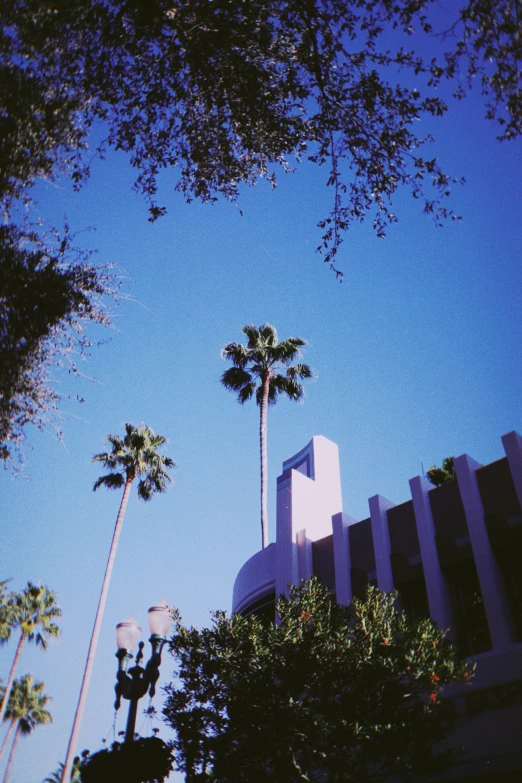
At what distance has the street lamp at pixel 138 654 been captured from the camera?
8.51 metres

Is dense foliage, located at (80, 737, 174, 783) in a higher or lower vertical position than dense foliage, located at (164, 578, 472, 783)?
lower

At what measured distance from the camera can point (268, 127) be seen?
31.0ft

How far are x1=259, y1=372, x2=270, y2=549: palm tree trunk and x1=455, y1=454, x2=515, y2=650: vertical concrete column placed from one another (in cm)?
972

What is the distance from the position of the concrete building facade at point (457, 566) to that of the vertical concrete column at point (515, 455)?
0.9 inches

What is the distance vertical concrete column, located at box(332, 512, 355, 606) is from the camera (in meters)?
13.8

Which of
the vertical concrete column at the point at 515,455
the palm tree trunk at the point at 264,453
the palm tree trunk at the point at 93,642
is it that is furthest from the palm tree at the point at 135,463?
the vertical concrete column at the point at 515,455

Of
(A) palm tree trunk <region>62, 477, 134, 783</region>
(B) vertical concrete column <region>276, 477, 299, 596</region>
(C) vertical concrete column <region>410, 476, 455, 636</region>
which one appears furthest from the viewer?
(A) palm tree trunk <region>62, 477, 134, 783</region>

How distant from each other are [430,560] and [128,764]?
298 inches

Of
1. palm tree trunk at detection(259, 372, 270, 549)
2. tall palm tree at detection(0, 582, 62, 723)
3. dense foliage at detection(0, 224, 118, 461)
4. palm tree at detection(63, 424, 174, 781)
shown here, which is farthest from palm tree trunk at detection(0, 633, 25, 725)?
dense foliage at detection(0, 224, 118, 461)

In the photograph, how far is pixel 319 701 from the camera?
30.6 ft

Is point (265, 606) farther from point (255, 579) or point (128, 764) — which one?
point (128, 764)

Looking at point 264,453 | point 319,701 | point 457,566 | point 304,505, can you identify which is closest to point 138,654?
point 319,701

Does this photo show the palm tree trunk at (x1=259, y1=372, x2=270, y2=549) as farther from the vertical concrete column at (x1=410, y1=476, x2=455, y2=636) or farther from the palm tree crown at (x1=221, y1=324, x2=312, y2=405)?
the vertical concrete column at (x1=410, y1=476, x2=455, y2=636)

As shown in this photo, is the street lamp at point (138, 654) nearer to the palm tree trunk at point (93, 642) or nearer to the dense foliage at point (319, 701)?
the dense foliage at point (319, 701)
